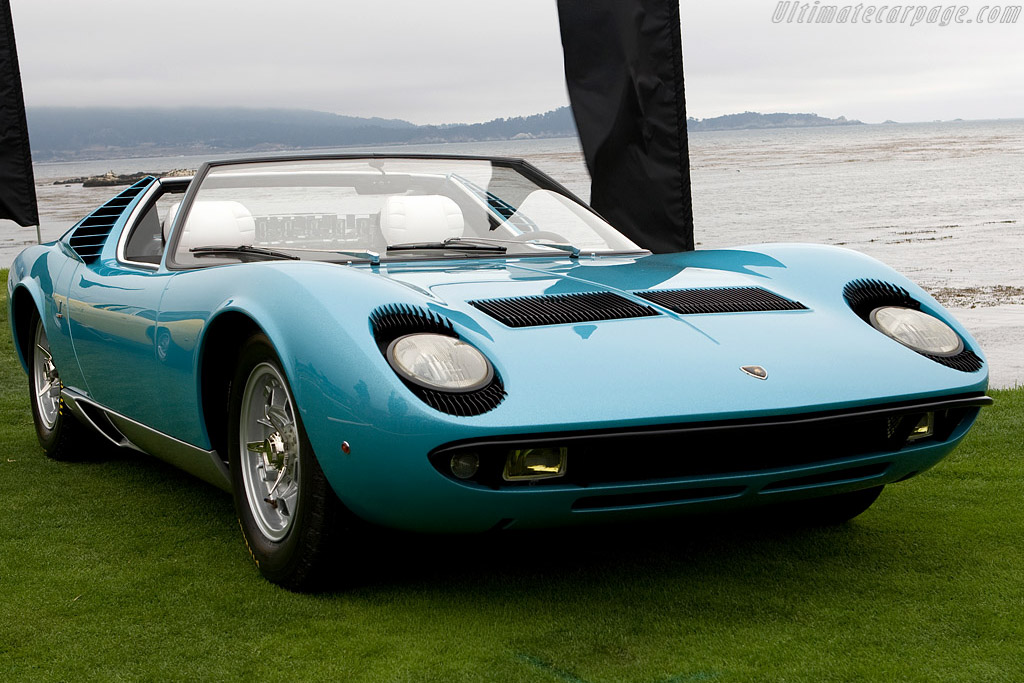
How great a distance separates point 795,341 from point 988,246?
1484 centimetres

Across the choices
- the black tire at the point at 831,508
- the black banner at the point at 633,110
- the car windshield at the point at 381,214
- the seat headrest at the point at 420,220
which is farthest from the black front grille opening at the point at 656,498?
the black banner at the point at 633,110

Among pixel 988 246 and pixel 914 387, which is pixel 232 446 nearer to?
pixel 914 387

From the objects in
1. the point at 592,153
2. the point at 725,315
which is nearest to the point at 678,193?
the point at 592,153

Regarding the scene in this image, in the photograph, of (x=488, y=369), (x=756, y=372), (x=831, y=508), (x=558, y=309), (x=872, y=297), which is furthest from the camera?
(x=831, y=508)

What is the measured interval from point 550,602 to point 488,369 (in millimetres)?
653

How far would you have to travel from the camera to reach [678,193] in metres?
5.54

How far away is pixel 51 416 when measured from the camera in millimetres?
4918

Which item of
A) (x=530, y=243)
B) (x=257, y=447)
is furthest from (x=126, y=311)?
(x=530, y=243)

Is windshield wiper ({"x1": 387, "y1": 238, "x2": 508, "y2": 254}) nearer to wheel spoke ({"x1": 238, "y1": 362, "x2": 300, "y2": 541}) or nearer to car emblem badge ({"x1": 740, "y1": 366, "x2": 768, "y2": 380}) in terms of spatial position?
wheel spoke ({"x1": 238, "y1": 362, "x2": 300, "y2": 541})

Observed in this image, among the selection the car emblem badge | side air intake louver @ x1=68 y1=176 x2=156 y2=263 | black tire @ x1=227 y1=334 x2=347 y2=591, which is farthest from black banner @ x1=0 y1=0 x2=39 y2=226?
the car emblem badge

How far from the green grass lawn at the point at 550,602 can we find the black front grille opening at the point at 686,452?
0.36 metres

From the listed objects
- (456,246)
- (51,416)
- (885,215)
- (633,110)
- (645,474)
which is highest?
(633,110)

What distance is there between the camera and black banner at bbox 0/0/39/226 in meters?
9.23

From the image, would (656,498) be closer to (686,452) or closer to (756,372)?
(686,452)
